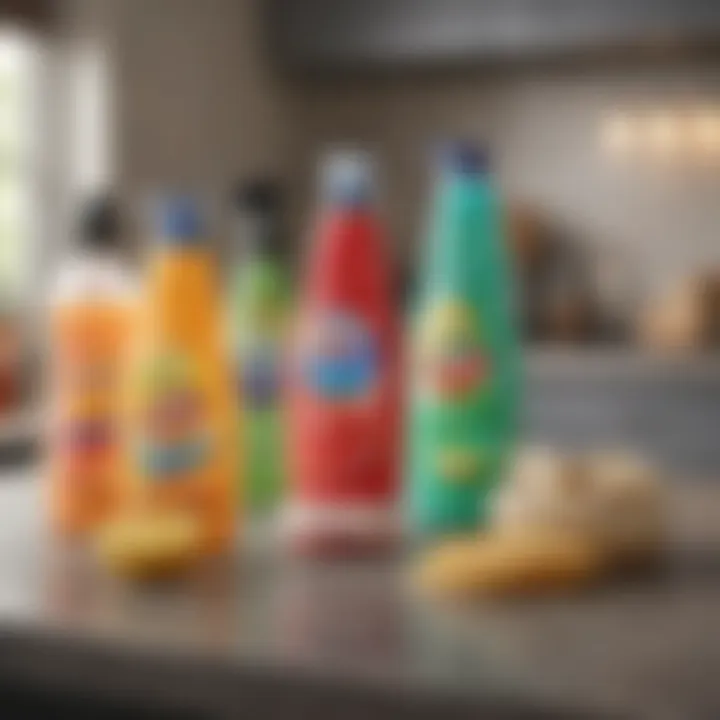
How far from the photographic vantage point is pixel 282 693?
873 mm

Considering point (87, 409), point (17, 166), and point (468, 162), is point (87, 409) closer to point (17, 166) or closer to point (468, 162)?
point (468, 162)

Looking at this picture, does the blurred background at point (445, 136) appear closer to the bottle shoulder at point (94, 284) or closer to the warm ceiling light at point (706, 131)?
the warm ceiling light at point (706, 131)

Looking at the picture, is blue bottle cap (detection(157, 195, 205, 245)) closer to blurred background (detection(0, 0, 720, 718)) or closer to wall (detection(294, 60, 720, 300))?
blurred background (detection(0, 0, 720, 718))

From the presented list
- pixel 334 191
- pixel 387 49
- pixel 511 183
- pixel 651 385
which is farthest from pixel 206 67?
pixel 334 191

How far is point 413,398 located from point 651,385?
186 centimetres

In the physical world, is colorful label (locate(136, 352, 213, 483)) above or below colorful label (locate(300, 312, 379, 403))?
below

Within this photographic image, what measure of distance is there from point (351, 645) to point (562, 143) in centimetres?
277

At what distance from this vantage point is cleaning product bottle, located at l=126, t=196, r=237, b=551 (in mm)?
1170

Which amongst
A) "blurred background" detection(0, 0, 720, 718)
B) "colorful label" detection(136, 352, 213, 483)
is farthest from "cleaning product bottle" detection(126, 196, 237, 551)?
"blurred background" detection(0, 0, 720, 718)

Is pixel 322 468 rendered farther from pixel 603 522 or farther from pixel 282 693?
pixel 282 693

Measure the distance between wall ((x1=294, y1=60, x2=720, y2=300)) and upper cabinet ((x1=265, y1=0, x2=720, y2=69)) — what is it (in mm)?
144

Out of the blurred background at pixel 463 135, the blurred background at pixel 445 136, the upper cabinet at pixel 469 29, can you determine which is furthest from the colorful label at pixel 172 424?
the upper cabinet at pixel 469 29

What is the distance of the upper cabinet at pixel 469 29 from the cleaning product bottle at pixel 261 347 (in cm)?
192

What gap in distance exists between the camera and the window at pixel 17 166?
3180mm
